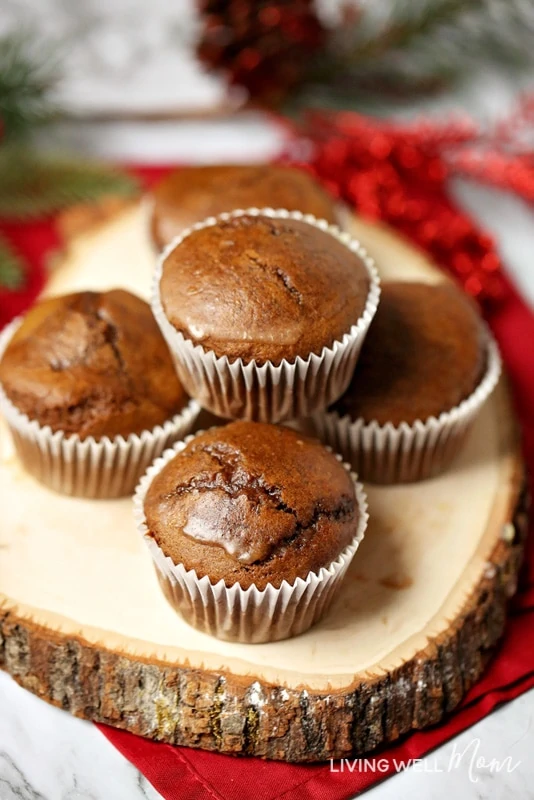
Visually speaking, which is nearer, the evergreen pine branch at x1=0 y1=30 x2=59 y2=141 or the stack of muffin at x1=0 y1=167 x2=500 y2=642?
the stack of muffin at x1=0 y1=167 x2=500 y2=642

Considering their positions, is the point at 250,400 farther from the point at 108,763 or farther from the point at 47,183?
the point at 47,183

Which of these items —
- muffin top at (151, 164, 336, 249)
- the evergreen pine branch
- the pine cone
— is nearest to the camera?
muffin top at (151, 164, 336, 249)

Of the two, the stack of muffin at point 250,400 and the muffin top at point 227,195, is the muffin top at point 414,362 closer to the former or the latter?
the stack of muffin at point 250,400

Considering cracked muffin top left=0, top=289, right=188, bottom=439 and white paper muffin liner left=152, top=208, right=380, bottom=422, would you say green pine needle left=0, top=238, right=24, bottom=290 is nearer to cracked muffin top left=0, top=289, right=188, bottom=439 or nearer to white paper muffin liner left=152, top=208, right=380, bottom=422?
cracked muffin top left=0, top=289, right=188, bottom=439

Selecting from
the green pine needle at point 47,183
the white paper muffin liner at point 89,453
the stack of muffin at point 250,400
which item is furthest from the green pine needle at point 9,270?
the white paper muffin liner at point 89,453

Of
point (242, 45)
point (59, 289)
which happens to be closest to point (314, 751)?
point (59, 289)

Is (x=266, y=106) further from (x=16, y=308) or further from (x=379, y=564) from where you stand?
(x=379, y=564)

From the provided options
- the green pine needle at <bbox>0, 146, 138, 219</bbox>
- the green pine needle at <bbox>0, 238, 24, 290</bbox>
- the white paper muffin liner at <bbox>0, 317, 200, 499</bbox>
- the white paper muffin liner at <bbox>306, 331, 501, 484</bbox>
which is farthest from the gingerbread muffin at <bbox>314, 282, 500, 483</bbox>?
the green pine needle at <bbox>0, 146, 138, 219</bbox>
